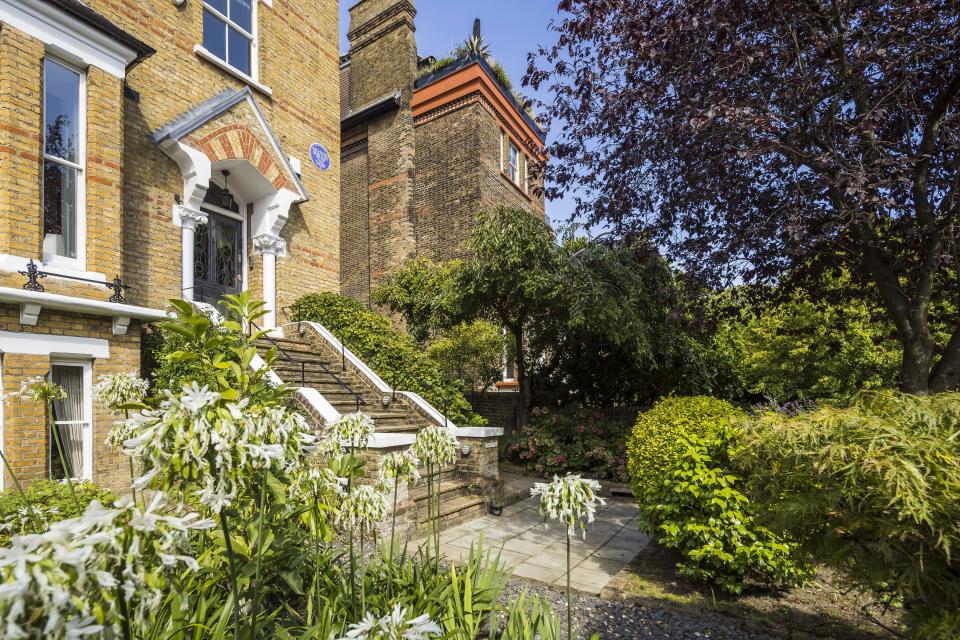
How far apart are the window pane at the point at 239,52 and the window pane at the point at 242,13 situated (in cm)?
24

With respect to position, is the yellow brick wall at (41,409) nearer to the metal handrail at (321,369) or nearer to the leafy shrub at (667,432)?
the metal handrail at (321,369)

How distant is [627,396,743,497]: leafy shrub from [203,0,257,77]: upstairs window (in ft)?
32.0

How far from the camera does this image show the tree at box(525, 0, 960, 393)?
14.7ft

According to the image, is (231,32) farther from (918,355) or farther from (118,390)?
(918,355)

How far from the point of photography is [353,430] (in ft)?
9.65

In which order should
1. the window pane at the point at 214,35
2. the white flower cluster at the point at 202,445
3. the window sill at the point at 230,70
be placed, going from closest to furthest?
the white flower cluster at the point at 202,445 → the window sill at the point at 230,70 → the window pane at the point at 214,35

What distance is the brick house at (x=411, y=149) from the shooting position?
14.8 metres

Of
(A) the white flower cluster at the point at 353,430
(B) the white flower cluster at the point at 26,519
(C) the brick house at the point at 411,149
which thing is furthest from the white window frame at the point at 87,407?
(C) the brick house at the point at 411,149

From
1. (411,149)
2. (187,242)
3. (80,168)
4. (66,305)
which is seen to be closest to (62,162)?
(80,168)

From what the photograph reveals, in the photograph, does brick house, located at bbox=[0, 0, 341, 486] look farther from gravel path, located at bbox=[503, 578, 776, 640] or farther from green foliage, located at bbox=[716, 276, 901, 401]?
green foliage, located at bbox=[716, 276, 901, 401]

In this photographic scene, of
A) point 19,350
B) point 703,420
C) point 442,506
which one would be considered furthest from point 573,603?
point 19,350

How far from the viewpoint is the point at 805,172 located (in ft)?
18.2

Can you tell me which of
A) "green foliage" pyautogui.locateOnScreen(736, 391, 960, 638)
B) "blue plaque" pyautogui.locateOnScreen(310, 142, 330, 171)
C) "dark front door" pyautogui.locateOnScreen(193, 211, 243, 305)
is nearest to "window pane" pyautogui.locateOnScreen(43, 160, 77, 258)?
"dark front door" pyautogui.locateOnScreen(193, 211, 243, 305)

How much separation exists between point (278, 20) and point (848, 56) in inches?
401
